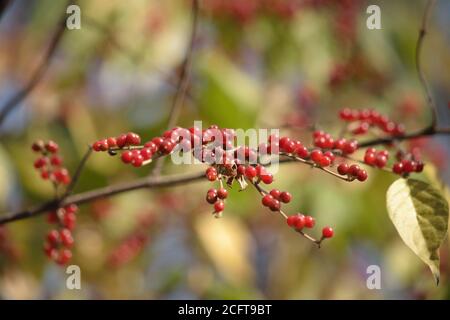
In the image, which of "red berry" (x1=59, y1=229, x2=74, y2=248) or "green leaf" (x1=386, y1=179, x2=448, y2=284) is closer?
"green leaf" (x1=386, y1=179, x2=448, y2=284)

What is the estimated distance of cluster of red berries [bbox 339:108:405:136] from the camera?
4.93 feet

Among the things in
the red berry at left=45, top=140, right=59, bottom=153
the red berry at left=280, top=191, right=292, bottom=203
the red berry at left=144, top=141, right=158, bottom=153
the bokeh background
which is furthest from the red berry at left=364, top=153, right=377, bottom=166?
the bokeh background

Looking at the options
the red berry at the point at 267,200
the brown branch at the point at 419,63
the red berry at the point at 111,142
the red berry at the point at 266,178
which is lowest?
the red berry at the point at 267,200

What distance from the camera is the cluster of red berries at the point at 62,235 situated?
1.46 m

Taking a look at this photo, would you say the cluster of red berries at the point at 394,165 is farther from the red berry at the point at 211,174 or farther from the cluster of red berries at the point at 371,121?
the red berry at the point at 211,174

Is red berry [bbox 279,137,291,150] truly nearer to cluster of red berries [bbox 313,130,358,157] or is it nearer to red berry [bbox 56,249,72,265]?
cluster of red berries [bbox 313,130,358,157]

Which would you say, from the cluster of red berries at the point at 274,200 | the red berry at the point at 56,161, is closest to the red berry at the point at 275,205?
the cluster of red berries at the point at 274,200

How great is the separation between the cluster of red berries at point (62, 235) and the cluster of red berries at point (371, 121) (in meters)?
0.72

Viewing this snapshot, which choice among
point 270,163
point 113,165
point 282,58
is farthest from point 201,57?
point 270,163

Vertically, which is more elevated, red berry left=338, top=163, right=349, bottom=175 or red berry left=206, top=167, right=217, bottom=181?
red berry left=206, top=167, right=217, bottom=181

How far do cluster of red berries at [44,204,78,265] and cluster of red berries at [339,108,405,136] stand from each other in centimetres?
72
